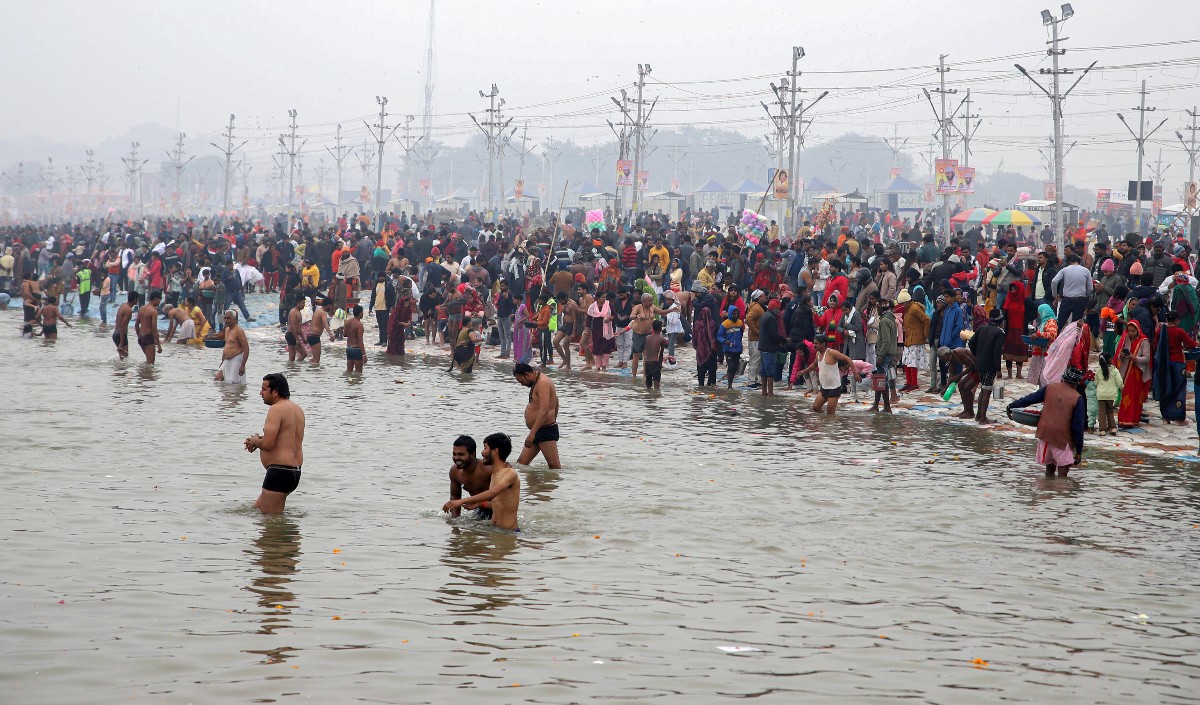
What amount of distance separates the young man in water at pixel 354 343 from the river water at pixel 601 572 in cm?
570

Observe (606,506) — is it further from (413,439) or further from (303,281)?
(303,281)

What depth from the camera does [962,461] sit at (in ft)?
49.6

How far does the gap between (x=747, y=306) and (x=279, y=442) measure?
13.7 metres

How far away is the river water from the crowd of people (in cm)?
220

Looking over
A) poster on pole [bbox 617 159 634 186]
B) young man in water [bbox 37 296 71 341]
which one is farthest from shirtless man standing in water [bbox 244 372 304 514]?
poster on pole [bbox 617 159 634 186]

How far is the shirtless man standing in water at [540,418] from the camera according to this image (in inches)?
514

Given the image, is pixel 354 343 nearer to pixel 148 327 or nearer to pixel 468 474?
pixel 148 327

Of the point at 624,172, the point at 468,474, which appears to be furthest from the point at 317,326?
the point at 624,172

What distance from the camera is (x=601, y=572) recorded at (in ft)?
31.8

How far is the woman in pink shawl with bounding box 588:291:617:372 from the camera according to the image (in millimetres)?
23688

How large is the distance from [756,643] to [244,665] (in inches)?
124

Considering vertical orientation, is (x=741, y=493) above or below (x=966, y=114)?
below

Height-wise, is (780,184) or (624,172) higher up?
(624,172)

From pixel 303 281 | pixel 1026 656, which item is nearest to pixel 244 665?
pixel 1026 656
